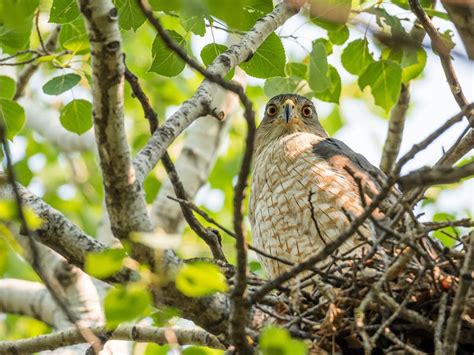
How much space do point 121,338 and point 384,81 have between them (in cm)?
223

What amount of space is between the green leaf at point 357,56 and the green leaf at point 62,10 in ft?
6.16

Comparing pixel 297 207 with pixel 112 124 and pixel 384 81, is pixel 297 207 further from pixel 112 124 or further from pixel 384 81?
pixel 112 124

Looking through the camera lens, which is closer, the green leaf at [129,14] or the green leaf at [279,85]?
the green leaf at [129,14]

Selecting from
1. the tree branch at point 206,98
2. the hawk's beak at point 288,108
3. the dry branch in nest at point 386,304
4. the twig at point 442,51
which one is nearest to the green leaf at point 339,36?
the tree branch at point 206,98

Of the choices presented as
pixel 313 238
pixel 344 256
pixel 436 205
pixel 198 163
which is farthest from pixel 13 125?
pixel 436 205

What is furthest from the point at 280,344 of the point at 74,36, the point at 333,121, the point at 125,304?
the point at 333,121

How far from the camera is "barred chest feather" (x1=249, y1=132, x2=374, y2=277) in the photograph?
4.93m

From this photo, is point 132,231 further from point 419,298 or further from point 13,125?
point 13,125

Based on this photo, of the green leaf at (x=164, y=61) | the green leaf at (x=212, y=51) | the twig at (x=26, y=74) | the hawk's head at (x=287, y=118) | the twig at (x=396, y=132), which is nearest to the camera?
the green leaf at (x=164, y=61)

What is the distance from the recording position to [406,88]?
5.96m

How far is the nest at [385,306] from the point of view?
3.45 m

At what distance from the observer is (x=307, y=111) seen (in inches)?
277

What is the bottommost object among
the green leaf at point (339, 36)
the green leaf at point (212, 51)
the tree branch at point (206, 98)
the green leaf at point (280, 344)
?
the green leaf at point (280, 344)

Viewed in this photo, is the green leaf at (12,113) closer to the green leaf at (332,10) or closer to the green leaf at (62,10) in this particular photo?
the green leaf at (62,10)
